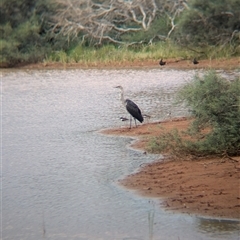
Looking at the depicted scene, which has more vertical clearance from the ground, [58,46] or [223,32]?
[223,32]

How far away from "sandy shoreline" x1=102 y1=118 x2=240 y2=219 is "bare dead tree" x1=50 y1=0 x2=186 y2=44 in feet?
93.6

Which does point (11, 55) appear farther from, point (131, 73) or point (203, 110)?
point (203, 110)

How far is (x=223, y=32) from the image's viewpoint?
3425 centimetres

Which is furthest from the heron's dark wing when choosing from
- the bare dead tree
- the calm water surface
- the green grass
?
the bare dead tree

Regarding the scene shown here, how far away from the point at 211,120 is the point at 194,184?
6.03 ft

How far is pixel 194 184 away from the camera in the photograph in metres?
10.8

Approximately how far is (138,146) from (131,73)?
17733mm

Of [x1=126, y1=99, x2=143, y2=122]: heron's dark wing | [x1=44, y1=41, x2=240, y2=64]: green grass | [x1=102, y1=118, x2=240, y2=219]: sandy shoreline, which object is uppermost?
[x1=102, y1=118, x2=240, y2=219]: sandy shoreline

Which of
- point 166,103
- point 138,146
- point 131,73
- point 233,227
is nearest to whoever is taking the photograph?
point 233,227

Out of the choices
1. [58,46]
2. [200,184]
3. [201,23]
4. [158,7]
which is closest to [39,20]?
[58,46]

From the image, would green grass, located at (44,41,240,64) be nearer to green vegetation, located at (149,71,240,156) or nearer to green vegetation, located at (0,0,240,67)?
green vegetation, located at (0,0,240,67)

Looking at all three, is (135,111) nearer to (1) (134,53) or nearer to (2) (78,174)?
(2) (78,174)

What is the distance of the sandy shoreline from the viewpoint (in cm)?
981

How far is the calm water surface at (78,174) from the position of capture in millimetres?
9328
